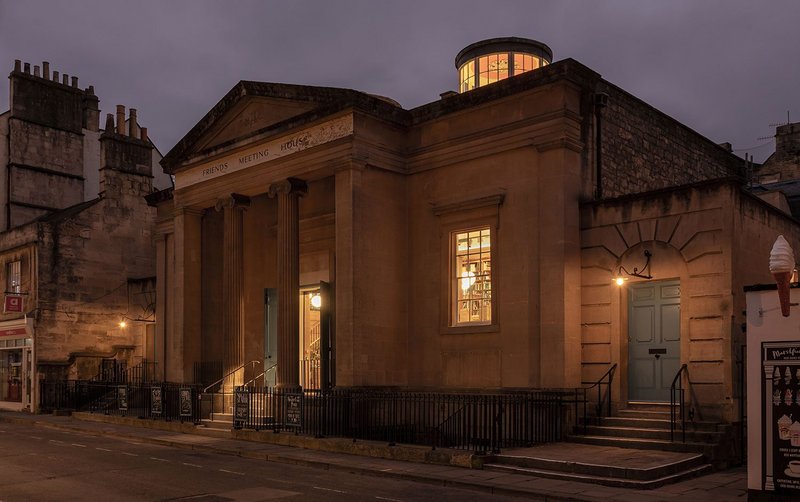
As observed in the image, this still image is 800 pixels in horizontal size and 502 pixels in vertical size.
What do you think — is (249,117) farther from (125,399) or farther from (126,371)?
(126,371)

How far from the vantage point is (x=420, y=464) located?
14234mm

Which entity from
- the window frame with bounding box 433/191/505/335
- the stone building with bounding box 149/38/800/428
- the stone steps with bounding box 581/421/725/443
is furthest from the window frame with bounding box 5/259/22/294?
the stone steps with bounding box 581/421/725/443

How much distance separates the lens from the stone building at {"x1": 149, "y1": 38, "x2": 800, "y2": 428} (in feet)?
51.2

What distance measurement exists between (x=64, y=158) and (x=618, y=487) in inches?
1172

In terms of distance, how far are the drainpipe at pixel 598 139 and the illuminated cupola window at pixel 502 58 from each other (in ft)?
15.0

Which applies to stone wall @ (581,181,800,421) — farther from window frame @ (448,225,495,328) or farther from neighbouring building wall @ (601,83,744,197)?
window frame @ (448,225,495,328)

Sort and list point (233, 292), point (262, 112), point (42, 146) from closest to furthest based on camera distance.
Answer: point (262, 112)
point (233, 292)
point (42, 146)

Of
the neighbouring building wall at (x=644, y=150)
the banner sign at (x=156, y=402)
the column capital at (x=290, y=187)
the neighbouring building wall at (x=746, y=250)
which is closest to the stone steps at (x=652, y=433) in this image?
the neighbouring building wall at (x=746, y=250)

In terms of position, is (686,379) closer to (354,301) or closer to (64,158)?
(354,301)

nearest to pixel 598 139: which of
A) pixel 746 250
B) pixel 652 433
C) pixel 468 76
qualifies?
pixel 746 250

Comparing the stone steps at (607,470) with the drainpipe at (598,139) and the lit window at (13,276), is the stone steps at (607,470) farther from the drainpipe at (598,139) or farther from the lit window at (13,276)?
the lit window at (13,276)

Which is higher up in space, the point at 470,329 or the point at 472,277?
the point at 472,277

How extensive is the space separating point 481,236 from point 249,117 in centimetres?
766

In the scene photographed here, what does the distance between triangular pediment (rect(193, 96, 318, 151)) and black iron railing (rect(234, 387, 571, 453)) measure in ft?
22.8
